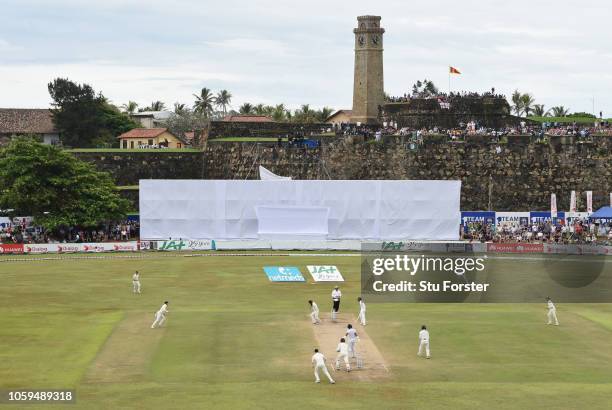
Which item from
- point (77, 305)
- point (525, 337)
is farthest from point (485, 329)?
point (77, 305)

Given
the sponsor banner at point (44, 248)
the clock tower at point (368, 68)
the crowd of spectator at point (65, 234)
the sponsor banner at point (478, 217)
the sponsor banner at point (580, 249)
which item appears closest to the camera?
the sponsor banner at point (580, 249)

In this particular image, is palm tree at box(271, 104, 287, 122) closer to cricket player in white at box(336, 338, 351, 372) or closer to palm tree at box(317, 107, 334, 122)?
palm tree at box(317, 107, 334, 122)

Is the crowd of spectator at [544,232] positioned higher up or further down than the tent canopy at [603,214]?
further down

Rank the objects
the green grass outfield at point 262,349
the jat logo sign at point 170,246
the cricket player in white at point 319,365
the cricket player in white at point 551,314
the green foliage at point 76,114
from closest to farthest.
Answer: the green grass outfield at point 262,349 < the cricket player in white at point 319,365 < the cricket player in white at point 551,314 < the jat logo sign at point 170,246 < the green foliage at point 76,114

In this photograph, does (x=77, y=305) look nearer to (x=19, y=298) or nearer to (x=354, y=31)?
(x=19, y=298)

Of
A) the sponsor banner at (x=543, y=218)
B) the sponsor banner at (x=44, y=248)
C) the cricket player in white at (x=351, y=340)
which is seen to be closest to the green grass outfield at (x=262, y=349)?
the cricket player in white at (x=351, y=340)

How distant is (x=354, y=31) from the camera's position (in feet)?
310

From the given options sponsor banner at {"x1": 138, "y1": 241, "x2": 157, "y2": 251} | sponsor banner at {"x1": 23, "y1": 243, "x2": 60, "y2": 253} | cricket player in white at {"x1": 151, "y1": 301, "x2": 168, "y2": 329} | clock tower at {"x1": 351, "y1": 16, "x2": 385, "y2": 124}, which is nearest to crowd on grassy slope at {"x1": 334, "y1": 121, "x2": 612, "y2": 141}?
clock tower at {"x1": 351, "y1": 16, "x2": 385, "y2": 124}

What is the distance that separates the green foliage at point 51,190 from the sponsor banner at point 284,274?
65.2 ft

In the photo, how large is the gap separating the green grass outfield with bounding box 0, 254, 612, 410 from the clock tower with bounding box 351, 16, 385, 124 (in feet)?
133

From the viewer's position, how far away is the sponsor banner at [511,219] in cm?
7575

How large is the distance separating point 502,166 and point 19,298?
149 feet

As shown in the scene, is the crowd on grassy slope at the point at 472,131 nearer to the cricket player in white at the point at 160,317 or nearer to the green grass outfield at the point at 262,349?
the green grass outfield at the point at 262,349

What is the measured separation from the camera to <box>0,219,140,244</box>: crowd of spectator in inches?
2869
